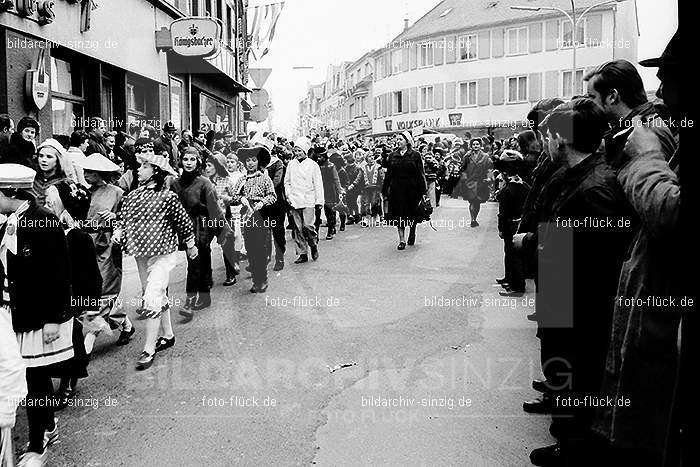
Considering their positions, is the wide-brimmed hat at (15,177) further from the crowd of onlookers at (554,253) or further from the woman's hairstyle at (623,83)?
the woman's hairstyle at (623,83)

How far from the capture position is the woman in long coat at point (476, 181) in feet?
49.3

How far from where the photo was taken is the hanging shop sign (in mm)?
10805

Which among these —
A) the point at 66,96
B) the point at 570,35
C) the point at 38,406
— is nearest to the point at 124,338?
the point at 38,406

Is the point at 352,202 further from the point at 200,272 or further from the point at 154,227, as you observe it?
the point at 154,227

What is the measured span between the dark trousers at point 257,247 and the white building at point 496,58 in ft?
122

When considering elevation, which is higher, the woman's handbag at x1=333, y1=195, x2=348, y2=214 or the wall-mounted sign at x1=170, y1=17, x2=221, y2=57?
the wall-mounted sign at x1=170, y1=17, x2=221, y2=57

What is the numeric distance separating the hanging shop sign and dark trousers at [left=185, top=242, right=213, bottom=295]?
5.10 meters

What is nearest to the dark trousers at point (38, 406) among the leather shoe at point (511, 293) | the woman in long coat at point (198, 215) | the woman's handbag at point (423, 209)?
the woman in long coat at point (198, 215)

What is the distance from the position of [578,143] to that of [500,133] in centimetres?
4456

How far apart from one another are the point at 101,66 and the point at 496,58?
37831mm

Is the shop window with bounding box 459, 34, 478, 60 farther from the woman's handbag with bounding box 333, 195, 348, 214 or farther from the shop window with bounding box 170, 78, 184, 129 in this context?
the woman's handbag with bounding box 333, 195, 348, 214

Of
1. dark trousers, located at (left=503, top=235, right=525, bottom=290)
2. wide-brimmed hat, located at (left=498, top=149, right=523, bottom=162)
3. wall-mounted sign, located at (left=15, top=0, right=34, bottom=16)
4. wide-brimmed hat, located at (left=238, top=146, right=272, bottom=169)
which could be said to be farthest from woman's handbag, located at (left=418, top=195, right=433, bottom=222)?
wall-mounted sign, located at (left=15, top=0, right=34, bottom=16)

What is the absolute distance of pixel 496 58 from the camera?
47.7 metres

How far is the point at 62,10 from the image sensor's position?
1202 cm
